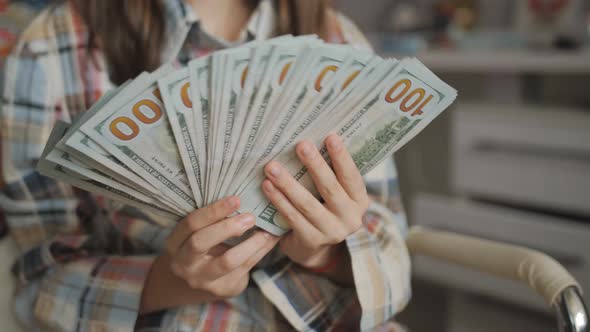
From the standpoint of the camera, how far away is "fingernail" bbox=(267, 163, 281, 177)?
1.75 ft

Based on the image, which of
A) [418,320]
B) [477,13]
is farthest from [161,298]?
[477,13]

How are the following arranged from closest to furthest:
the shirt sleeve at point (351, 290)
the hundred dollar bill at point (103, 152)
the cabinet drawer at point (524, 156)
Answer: the hundred dollar bill at point (103, 152), the shirt sleeve at point (351, 290), the cabinet drawer at point (524, 156)

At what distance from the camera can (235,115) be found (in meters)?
0.52

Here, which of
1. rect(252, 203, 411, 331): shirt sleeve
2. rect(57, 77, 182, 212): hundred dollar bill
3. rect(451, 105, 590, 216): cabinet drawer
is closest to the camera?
rect(57, 77, 182, 212): hundred dollar bill

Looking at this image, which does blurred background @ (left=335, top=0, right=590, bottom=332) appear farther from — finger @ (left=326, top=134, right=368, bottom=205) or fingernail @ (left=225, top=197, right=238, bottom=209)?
fingernail @ (left=225, top=197, right=238, bottom=209)

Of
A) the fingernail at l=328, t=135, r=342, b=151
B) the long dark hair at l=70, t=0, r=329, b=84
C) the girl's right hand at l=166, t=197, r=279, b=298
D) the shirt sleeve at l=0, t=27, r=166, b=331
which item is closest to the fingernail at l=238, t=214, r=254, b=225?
the girl's right hand at l=166, t=197, r=279, b=298

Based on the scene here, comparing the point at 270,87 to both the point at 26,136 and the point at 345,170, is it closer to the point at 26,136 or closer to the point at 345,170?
the point at 345,170

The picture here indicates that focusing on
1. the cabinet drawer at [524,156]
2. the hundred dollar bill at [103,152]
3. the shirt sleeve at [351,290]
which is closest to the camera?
the hundred dollar bill at [103,152]

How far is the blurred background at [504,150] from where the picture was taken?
1267mm

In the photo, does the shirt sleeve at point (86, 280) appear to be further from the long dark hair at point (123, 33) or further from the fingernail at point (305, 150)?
the fingernail at point (305, 150)

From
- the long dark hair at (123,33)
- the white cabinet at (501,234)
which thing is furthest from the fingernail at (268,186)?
the white cabinet at (501,234)

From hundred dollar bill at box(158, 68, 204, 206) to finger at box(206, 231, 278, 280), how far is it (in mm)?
93

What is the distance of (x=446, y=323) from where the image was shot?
1643mm

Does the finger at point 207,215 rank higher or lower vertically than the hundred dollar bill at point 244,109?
lower
